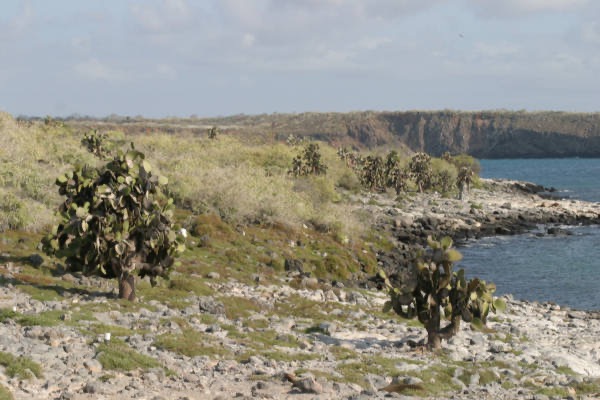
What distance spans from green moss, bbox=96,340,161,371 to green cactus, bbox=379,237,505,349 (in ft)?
27.0

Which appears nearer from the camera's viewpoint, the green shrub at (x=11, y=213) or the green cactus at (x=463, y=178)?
the green shrub at (x=11, y=213)

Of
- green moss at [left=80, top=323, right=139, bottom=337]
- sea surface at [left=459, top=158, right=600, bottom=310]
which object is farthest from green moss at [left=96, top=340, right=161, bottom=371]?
sea surface at [left=459, top=158, right=600, bottom=310]

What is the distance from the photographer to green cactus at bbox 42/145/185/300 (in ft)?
67.4

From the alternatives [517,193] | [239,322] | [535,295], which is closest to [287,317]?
[239,322]

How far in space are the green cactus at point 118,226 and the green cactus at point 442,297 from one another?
7.19m

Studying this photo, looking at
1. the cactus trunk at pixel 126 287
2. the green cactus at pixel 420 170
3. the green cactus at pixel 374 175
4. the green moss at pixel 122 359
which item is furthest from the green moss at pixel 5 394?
the green cactus at pixel 420 170

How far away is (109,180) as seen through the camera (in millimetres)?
21031

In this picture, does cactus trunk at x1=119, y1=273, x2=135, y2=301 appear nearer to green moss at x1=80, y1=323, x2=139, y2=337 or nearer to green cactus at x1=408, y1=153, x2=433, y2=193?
green moss at x1=80, y1=323, x2=139, y2=337

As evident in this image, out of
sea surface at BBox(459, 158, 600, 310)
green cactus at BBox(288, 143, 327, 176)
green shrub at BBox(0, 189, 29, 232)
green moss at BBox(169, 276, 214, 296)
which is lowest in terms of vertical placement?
sea surface at BBox(459, 158, 600, 310)

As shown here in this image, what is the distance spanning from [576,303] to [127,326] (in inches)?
1158

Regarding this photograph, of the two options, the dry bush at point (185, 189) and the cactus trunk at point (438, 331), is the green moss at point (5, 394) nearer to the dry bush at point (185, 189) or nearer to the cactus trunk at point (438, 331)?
the cactus trunk at point (438, 331)

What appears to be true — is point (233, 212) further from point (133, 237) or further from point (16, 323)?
point (16, 323)

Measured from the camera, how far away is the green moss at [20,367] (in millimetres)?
12508

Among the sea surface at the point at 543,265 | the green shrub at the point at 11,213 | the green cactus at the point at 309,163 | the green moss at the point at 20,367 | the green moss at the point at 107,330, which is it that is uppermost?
the green cactus at the point at 309,163
